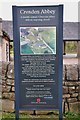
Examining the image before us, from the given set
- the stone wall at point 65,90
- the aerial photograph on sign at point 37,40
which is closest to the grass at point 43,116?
the stone wall at point 65,90

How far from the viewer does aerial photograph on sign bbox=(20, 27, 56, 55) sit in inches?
189

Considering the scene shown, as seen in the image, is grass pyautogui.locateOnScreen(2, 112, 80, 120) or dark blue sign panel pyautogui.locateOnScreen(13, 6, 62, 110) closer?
dark blue sign panel pyautogui.locateOnScreen(13, 6, 62, 110)

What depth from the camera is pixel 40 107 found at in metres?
4.93

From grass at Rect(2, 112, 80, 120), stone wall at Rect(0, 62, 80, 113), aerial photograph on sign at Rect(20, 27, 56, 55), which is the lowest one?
grass at Rect(2, 112, 80, 120)

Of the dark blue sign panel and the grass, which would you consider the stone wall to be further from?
the dark blue sign panel

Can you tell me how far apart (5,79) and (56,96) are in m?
1.61

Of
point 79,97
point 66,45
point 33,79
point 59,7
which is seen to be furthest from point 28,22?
point 66,45

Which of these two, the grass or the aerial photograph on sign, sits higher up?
the aerial photograph on sign

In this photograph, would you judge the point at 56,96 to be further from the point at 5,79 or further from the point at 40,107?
the point at 5,79

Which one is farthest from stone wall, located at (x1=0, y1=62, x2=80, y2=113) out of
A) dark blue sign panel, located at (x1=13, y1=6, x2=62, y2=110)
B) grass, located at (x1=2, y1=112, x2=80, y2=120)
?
dark blue sign panel, located at (x1=13, y1=6, x2=62, y2=110)

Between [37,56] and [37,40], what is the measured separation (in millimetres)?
315

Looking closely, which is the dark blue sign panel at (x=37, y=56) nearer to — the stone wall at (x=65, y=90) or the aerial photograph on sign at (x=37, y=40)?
the aerial photograph on sign at (x=37, y=40)

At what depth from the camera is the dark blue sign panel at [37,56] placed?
4.74 metres

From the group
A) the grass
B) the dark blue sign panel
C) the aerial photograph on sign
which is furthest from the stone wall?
the aerial photograph on sign
